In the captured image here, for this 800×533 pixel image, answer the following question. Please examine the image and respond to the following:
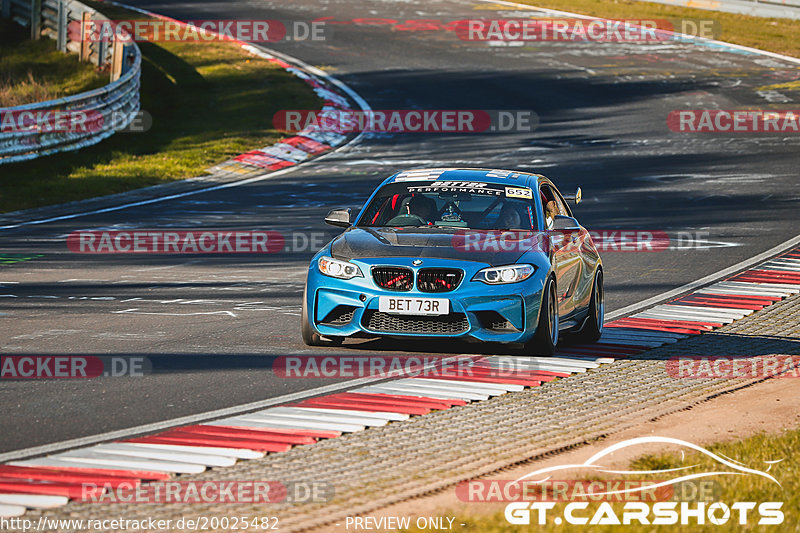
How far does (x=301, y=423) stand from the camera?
26.2 feet

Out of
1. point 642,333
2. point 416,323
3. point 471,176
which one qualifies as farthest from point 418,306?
point 642,333

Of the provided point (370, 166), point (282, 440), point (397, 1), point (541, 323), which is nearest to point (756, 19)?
point (397, 1)

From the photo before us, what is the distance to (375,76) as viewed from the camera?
37188 millimetres

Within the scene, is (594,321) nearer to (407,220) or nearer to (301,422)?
(407,220)

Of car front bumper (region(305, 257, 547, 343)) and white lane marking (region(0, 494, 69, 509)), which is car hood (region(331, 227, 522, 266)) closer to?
car front bumper (region(305, 257, 547, 343))

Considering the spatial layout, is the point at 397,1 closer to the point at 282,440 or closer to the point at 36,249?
the point at 36,249

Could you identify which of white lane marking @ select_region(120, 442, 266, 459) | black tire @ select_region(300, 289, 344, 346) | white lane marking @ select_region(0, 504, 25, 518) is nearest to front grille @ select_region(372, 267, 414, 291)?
black tire @ select_region(300, 289, 344, 346)

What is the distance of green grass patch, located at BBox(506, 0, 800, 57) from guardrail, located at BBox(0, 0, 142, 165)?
66.4 ft

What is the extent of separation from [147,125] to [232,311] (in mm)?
18018

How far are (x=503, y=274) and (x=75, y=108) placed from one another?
1745 centimetres

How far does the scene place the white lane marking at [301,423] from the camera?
25.8 feet

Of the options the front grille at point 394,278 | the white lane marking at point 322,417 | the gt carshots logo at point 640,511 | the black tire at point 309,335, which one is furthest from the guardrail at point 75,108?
the gt carshots logo at point 640,511

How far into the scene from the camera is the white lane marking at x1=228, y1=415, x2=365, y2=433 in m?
7.85

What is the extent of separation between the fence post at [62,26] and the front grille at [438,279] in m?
27.7
